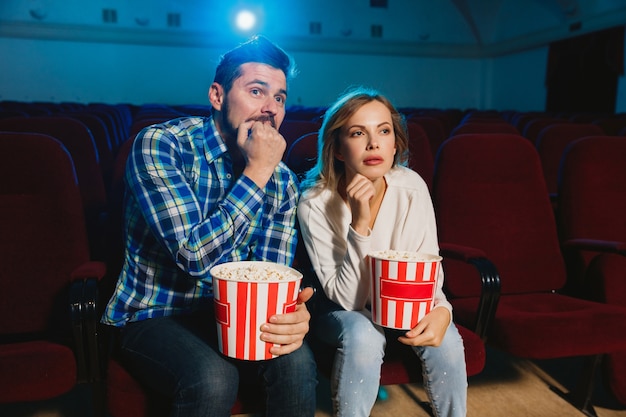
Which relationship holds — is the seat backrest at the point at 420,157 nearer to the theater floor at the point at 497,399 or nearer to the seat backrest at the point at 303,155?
the seat backrest at the point at 303,155

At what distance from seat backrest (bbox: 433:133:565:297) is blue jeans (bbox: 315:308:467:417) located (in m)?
0.71

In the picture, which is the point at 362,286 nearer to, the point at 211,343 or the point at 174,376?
the point at 211,343


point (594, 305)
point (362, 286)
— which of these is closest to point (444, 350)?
point (362, 286)

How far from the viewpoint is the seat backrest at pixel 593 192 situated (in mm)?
2123

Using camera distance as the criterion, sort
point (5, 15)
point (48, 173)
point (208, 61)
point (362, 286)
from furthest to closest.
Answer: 1. point (208, 61)
2. point (5, 15)
3. point (48, 173)
4. point (362, 286)

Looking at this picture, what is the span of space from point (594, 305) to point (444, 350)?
0.73 meters

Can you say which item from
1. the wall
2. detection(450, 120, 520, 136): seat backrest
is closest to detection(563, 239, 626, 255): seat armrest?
detection(450, 120, 520, 136): seat backrest

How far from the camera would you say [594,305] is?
1.81 metres

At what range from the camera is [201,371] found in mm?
1161

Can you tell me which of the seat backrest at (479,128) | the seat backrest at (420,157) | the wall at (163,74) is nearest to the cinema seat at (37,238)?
the seat backrest at (420,157)

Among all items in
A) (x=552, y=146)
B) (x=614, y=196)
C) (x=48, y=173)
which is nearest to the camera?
(x=48, y=173)

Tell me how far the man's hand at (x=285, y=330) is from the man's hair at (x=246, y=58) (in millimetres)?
611

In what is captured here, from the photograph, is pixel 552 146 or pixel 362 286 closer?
pixel 362 286

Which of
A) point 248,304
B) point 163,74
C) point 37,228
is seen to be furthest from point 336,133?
point 163,74
